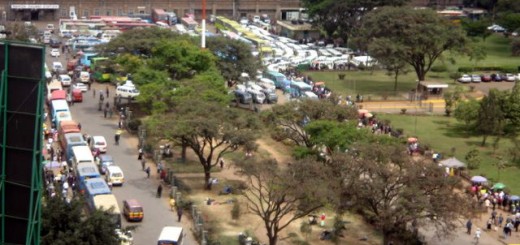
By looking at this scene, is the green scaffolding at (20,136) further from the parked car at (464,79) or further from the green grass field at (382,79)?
the parked car at (464,79)

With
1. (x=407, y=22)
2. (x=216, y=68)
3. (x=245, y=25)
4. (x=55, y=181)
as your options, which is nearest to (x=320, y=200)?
(x=55, y=181)

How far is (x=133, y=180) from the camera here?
40.2 m

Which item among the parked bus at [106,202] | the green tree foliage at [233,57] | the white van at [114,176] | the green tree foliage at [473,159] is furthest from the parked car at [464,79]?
the parked bus at [106,202]

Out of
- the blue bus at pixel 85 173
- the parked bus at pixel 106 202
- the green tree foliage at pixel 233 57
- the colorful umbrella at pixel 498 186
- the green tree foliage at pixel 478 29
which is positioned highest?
the green tree foliage at pixel 478 29

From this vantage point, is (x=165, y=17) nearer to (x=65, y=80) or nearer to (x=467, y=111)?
(x=65, y=80)

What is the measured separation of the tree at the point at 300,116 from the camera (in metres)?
42.9

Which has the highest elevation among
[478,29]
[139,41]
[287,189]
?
[478,29]

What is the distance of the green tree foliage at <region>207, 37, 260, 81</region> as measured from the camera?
5697 cm

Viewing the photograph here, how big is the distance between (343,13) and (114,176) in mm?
42272

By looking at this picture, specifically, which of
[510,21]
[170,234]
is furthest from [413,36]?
[170,234]

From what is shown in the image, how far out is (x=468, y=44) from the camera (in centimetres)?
6178

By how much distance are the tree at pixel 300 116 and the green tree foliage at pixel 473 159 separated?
5513mm

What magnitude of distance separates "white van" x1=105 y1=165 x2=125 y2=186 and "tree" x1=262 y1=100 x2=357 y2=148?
7.91 m

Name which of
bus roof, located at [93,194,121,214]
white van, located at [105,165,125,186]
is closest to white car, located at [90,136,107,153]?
white van, located at [105,165,125,186]
